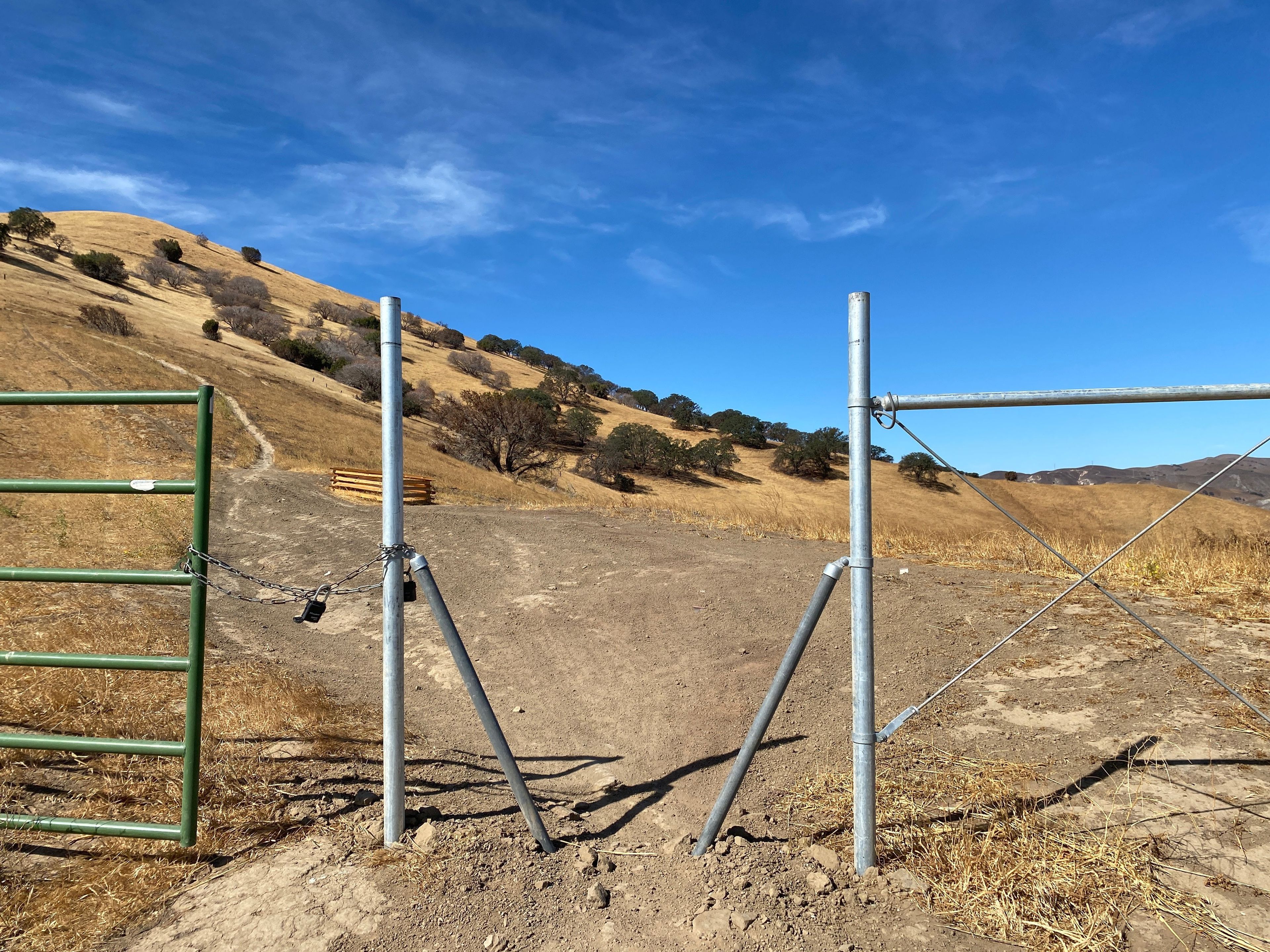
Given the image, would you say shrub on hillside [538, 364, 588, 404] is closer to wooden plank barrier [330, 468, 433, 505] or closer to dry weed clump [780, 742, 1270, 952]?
wooden plank barrier [330, 468, 433, 505]

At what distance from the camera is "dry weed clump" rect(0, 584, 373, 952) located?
2.76 metres

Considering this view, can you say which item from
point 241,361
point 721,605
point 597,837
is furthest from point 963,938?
point 241,361

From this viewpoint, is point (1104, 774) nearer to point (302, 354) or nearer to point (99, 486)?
point (99, 486)

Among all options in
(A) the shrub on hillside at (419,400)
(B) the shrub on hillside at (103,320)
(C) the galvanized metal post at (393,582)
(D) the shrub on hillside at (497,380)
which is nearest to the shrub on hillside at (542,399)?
(A) the shrub on hillside at (419,400)

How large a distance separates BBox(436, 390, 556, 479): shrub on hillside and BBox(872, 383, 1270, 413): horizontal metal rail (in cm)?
2861

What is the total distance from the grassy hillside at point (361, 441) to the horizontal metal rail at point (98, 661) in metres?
10.7

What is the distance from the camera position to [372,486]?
1638 cm

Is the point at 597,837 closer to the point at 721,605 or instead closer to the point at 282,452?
the point at 721,605

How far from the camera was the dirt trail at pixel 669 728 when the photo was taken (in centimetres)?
271

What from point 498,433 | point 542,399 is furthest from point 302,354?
point 498,433

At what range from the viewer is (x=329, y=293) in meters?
76.1

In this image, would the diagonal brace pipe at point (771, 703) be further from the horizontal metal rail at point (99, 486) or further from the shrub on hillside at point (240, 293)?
the shrub on hillside at point (240, 293)

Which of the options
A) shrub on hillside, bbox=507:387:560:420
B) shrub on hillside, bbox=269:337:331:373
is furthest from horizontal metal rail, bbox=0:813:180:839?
shrub on hillside, bbox=269:337:331:373

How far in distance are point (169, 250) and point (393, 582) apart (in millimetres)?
73037
